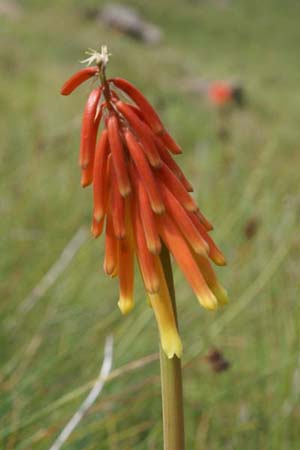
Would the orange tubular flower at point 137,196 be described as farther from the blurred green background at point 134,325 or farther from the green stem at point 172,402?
the blurred green background at point 134,325

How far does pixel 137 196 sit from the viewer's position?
105 cm

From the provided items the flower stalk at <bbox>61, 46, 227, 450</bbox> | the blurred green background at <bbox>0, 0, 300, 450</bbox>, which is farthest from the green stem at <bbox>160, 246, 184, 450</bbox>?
the blurred green background at <bbox>0, 0, 300, 450</bbox>

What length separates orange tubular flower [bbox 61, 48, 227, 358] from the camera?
102cm

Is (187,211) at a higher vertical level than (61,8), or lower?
lower

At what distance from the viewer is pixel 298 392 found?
194 centimetres

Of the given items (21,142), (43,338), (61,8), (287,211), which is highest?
(61,8)

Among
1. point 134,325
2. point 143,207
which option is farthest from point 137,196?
point 134,325

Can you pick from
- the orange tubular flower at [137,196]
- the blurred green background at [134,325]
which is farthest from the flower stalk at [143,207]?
the blurred green background at [134,325]

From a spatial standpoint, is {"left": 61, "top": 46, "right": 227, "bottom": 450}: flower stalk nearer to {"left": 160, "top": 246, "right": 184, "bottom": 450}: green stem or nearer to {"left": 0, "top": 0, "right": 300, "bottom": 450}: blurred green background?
{"left": 160, "top": 246, "right": 184, "bottom": 450}: green stem

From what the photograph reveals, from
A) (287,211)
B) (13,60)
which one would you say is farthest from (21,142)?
(13,60)

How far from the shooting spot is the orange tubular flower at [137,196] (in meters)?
1.02

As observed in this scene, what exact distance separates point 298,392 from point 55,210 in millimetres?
1775

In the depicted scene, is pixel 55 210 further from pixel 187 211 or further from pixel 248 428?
pixel 187 211

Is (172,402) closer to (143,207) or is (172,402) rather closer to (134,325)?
(143,207)
